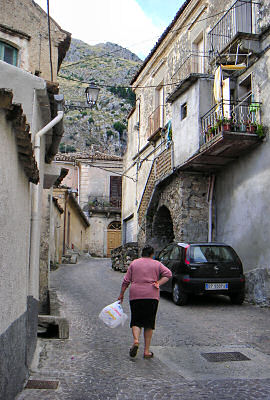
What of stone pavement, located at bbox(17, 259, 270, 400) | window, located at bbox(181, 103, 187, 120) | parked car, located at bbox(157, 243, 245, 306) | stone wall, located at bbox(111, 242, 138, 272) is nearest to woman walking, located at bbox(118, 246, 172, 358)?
stone pavement, located at bbox(17, 259, 270, 400)

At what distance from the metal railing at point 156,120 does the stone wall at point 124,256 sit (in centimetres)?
556

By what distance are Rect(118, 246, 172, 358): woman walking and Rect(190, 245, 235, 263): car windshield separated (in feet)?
13.6

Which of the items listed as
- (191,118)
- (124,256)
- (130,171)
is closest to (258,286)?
(191,118)

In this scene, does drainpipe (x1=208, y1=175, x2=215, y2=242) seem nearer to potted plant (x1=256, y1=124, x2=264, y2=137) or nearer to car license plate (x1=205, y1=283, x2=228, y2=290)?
potted plant (x1=256, y1=124, x2=264, y2=137)

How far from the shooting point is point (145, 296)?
5668mm

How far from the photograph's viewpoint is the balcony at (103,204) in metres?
35.9

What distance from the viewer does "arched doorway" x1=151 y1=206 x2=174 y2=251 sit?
1826cm

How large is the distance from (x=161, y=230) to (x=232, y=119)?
8.00 metres

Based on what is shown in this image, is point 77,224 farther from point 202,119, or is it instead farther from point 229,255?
point 229,255

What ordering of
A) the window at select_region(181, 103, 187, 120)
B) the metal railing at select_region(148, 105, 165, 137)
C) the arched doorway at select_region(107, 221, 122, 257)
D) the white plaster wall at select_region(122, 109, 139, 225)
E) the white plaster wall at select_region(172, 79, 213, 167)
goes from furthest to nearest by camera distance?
1. the arched doorway at select_region(107, 221, 122, 257)
2. the white plaster wall at select_region(122, 109, 139, 225)
3. the metal railing at select_region(148, 105, 165, 137)
4. the window at select_region(181, 103, 187, 120)
5. the white plaster wall at select_region(172, 79, 213, 167)

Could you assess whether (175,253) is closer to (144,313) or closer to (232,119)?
(232,119)

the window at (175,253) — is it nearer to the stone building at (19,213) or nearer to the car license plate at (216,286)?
the car license plate at (216,286)

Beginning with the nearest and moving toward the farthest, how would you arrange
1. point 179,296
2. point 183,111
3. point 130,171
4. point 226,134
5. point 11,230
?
1. point 11,230
2. point 179,296
3. point 226,134
4. point 183,111
5. point 130,171

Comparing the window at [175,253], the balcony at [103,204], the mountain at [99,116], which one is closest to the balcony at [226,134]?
the window at [175,253]
